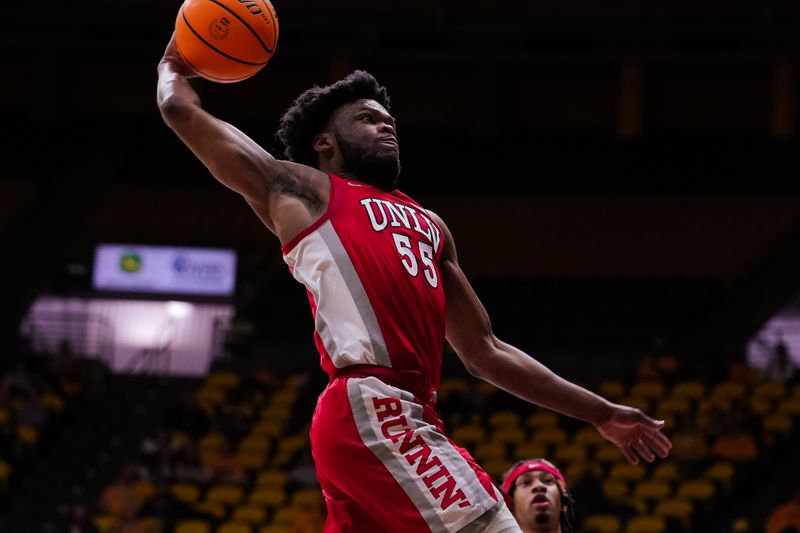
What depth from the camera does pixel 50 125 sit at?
22.0 m

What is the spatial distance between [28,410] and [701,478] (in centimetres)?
861

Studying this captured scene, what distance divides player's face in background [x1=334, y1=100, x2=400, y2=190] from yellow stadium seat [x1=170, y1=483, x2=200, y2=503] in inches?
432

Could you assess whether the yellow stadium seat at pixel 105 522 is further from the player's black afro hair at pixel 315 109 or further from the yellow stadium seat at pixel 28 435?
the player's black afro hair at pixel 315 109

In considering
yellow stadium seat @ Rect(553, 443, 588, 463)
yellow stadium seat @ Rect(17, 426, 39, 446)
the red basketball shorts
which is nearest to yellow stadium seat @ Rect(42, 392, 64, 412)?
yellow stadium seat @ Rect(17, 426, 39, 446)

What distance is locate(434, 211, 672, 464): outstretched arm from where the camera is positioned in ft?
12.8

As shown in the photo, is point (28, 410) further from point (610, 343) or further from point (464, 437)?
point (610, 343)

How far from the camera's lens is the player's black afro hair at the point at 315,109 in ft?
Result: 12.7

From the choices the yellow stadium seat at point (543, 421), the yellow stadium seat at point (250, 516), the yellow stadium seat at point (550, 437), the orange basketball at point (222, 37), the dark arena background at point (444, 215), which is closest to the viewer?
the orange basketball at point (222, 37)

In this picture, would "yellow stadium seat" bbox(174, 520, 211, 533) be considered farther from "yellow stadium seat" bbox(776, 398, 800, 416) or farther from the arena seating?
"yellow stadium seat" bbox(776, 398, 800, 416)

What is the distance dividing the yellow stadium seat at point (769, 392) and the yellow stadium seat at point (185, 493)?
697 cm

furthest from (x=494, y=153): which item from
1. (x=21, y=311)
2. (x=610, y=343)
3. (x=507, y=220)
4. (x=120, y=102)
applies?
(x=21, y=311)

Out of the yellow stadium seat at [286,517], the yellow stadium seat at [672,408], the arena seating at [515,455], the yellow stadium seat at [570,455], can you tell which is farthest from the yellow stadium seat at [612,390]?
the yellow stadium seat at [286,517]

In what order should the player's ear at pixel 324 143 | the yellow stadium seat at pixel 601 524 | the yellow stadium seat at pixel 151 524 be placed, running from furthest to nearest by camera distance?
the yellow stadium seat at pixel 151 524 < the yellow stadium seat at pixel 601 524 < the player's ear at pixel 324 143

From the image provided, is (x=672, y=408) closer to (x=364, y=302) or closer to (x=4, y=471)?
(x=4, y=471)
